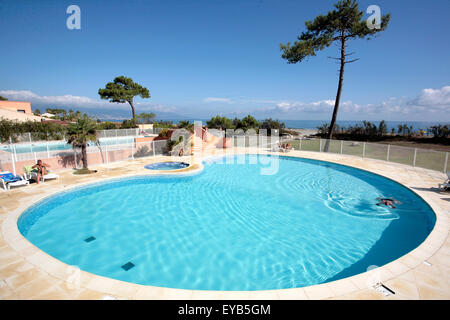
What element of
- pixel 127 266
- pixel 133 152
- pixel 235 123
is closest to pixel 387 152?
pixel 127 266

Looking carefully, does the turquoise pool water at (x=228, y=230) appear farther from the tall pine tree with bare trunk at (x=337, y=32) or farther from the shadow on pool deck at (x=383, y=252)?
the tall pine tree with bare trunk at (x=337, y=32)

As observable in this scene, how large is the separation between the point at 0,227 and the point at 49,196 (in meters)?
2.55

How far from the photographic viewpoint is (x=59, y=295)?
331cm

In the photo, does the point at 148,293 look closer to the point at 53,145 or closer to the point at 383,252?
the point at 383,252

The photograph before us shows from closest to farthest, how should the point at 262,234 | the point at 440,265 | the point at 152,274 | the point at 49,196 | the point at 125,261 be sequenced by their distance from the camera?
the point at 440,265 < the point at 152,274 < the point at 125,261 < the point at 262,234 < the point at 49,196

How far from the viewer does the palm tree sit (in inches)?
408

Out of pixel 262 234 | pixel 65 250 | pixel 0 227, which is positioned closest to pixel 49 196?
pixel 0 227

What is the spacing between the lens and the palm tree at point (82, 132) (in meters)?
10.4

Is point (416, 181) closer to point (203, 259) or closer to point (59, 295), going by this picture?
point (203, 259)

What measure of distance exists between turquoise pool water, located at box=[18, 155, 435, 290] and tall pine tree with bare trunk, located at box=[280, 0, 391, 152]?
1048 centimetres

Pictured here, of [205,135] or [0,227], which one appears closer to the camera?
[0,227]

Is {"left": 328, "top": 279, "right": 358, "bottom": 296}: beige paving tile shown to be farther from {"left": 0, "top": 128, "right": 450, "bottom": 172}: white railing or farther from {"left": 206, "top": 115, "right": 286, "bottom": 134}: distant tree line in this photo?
{"left": 206, "top": 115, "right": 286, "bottom": 134}: distant tree line

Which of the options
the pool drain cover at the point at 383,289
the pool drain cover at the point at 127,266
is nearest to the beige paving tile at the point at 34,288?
the pool drain cover at the point at 127,266

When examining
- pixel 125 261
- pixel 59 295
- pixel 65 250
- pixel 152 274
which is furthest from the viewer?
pixel 65 250
